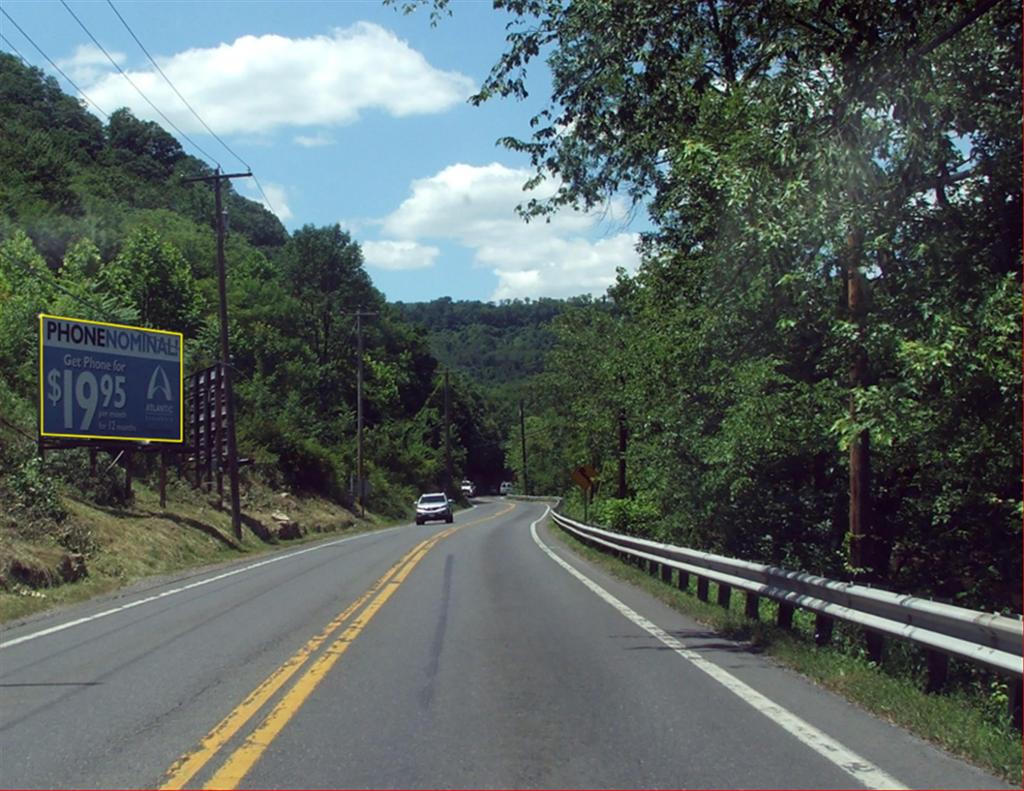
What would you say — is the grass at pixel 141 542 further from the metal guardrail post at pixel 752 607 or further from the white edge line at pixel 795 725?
the metal guardrail post at pixel 752 607

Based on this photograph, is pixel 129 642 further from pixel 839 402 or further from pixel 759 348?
pixel 839 402

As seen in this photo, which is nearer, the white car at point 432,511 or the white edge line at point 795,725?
the white edge line at point 795,725

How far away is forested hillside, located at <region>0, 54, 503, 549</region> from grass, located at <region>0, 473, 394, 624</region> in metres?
1.63

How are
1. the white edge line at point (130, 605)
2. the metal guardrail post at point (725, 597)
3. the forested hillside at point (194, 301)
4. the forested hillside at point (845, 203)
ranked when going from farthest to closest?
the forested hillside at point (194, 301), the metal guardrail post at point (725, 597), the white edge line at point (130, 605), the forested hillside at point (845, 203)

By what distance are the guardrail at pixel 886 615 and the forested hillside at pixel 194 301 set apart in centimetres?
1570

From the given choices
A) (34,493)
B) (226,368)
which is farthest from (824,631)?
(226,368)

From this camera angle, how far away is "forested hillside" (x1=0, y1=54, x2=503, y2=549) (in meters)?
40.9

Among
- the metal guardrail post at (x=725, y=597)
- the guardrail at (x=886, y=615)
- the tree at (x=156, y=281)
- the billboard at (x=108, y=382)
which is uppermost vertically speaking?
the tree at (x=156, y=281)

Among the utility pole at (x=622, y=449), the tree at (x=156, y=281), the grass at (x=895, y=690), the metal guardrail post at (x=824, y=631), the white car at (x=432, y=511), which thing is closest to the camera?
the grass at (x=895, y=690)

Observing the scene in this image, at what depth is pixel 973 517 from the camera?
16.0 metres

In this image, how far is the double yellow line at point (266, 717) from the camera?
20.4ft

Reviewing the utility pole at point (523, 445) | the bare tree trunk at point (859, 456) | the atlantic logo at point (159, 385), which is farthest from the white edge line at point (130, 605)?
the utility pole at point (523, 445)

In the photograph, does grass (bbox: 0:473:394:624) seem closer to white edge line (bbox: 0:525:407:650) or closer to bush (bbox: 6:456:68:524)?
bush (bbox: 6:456:68:524)

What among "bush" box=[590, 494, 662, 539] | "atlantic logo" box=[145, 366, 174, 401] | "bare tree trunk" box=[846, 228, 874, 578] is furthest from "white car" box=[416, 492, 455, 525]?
"bare tree trunk" box=[846, 228, 874, 578]
